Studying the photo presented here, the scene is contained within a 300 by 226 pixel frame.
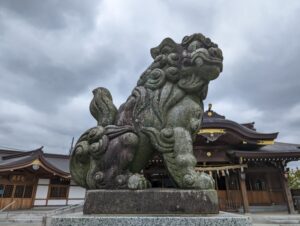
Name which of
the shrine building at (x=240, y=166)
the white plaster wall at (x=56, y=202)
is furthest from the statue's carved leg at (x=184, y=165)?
the white plaster wall at (x=56, y=202)

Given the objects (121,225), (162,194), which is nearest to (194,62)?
(162,194)

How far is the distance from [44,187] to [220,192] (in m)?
13.9

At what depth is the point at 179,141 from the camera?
214 cm

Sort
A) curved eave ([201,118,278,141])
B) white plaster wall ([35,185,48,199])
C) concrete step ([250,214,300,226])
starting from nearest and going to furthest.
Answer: concrete step ([250,214,300,226]) → curved eave ([201,118,278,141]) → white plaster wall ([35,185,48,199])

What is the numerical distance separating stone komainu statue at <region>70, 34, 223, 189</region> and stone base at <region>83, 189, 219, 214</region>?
81mm

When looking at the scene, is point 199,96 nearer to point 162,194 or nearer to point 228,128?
point 162,194

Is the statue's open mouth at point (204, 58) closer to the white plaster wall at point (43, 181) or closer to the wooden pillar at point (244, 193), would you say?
the wooden pillar at point (244, 193)

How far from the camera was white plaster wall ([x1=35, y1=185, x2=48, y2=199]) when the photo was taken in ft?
56.1

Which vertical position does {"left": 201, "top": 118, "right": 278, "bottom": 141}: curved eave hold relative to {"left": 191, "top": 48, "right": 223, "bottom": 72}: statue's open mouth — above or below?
above

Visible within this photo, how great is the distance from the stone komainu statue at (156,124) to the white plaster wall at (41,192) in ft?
58.3

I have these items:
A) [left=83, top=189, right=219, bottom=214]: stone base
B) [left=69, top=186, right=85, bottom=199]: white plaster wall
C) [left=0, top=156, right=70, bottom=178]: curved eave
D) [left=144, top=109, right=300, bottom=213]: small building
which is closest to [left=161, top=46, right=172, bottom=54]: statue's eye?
[left=83, top=189, right=219, bottom=214]: stone base

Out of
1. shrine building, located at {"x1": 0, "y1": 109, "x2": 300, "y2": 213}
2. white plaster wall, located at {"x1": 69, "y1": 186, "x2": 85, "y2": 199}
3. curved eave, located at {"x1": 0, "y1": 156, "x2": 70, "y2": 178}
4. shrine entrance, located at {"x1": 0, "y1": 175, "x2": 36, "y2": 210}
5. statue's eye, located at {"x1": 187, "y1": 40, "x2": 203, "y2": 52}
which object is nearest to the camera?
statue's eye, located at {"x1": 187, "y1": 40, "x2": 203, "y2": 52}

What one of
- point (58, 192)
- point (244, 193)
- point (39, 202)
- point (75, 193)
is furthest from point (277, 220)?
point (39, 202)

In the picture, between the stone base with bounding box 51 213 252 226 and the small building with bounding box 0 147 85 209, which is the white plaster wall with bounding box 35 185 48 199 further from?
the stone base with bounding box 51 213 252 226
